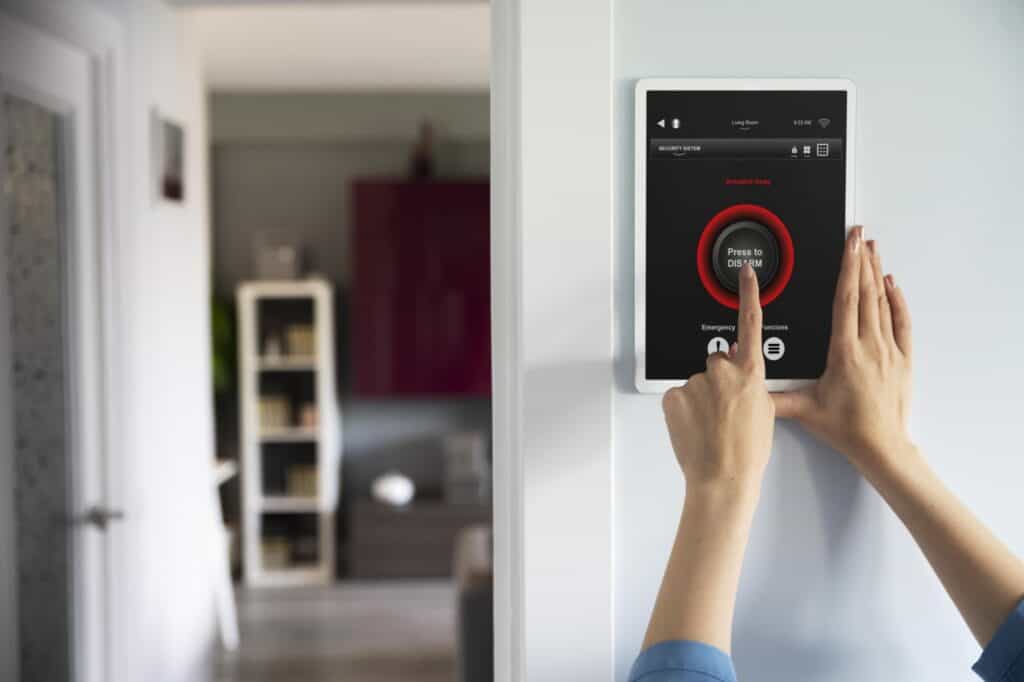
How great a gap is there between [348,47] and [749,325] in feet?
12.6

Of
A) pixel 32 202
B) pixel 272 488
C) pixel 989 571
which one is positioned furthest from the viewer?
pixel 272 488

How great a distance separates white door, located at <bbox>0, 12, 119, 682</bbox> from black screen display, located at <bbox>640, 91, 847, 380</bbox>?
1339 millimetres

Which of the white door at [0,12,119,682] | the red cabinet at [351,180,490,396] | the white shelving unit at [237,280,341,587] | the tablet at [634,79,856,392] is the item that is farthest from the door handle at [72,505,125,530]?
the red cabinet at [351,180,490,396]

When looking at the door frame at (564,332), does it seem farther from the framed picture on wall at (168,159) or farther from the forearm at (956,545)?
the framed picture on wall at (168,159)

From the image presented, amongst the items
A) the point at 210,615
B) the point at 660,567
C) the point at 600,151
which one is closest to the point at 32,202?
the point at 600,151

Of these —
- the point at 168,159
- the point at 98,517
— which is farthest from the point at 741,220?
the point at 168,159

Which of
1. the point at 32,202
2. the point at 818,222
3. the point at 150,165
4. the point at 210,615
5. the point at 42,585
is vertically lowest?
the point at 210,615

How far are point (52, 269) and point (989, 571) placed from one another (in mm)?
1803

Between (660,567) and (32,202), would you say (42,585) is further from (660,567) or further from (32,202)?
(660,567)

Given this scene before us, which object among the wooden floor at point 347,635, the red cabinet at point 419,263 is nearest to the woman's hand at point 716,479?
the wooden floor at point 347,635

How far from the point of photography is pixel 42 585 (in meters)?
1.69

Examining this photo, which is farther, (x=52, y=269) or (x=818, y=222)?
(x=52, y=269)

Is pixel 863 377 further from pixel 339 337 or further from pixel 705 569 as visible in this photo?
pixel 339 337

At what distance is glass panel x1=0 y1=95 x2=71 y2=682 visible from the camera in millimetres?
1592
